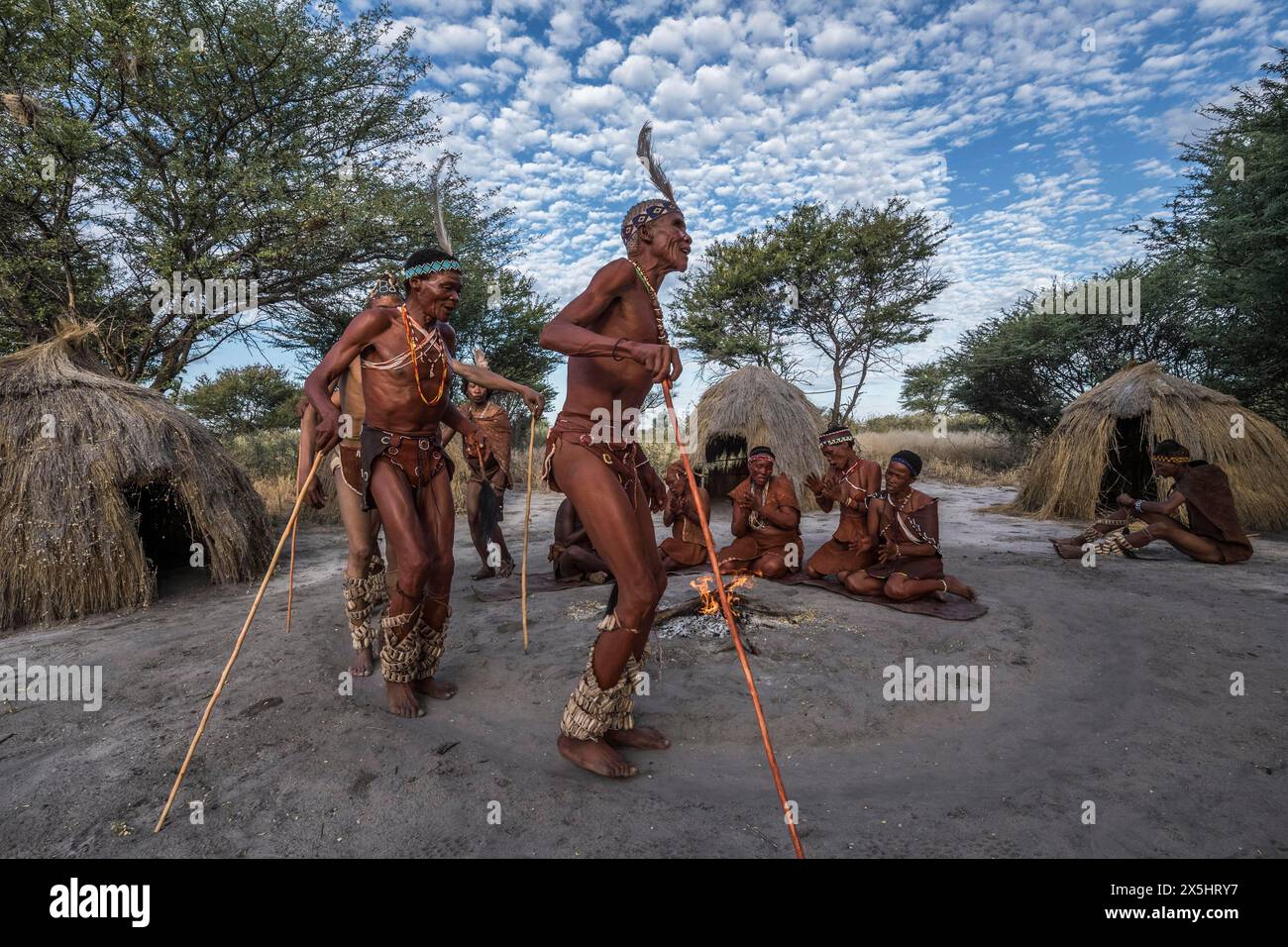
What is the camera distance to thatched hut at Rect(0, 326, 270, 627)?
502 cm

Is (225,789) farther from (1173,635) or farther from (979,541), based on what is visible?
(979,541)

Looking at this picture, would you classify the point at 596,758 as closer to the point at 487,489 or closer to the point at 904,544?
the point at 904,544

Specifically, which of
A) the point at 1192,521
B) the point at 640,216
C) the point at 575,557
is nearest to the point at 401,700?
the point at 640,216

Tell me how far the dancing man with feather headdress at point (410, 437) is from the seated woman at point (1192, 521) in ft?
21.3

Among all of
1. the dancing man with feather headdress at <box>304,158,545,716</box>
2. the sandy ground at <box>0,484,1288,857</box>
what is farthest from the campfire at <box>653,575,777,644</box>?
the dancing man with feather headdress at <box>304,158,545,716</box>

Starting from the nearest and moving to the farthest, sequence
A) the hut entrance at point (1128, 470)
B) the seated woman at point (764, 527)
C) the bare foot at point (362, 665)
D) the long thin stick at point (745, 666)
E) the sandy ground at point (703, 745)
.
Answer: the long thin stick at point (745, 666), the sandy ground at point (703, 745), the bare foot at point (362, 665), the seated woman at point (764, 527), the hut entrance at point (1128, 470)

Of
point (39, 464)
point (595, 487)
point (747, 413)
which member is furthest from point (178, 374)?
point (595, 487)

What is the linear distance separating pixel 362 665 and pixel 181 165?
320 inches

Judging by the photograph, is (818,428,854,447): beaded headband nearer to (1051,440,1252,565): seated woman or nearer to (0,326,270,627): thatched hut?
(1051,440,1252,565): seated woman

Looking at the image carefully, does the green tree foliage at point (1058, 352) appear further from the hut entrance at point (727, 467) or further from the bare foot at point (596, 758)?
the bare foot at point (596, 758)

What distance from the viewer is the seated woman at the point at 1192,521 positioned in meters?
6.25

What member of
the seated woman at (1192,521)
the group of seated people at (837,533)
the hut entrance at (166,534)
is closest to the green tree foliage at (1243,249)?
the seated woman at (1192,521)

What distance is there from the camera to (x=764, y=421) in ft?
A: 35.2
